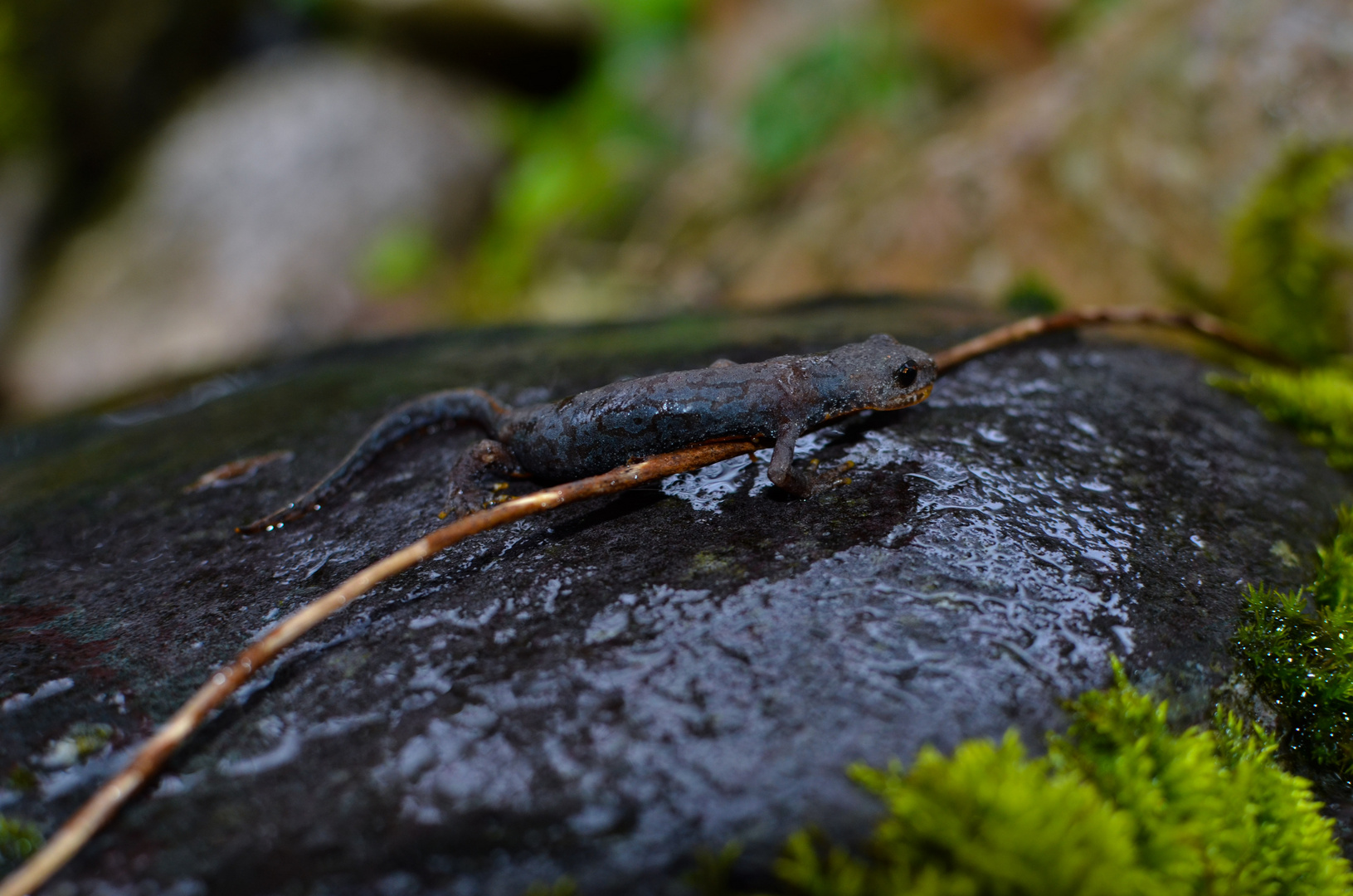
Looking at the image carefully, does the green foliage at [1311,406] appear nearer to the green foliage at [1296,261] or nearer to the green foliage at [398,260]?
the green foliage at [1296,261]

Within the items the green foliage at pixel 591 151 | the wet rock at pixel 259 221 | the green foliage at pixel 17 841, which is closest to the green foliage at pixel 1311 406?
the green foliage at pixel 17 841

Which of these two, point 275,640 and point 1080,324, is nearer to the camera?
point 275,640

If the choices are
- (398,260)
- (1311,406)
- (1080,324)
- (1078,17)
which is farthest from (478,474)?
(398,260)

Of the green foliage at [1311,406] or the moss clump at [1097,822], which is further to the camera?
the green foliage at [1311,406]

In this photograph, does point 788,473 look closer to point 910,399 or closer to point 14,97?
point 910,399

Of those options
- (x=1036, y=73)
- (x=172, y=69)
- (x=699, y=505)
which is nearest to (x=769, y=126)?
(x=1036, y=73)

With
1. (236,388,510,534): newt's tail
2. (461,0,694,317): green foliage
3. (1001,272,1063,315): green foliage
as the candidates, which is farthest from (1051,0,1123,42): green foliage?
(236,388,510,534): newt's tail

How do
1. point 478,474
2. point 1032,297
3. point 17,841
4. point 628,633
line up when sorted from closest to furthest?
1. point 17,841
2. point 628,633
3. point 478,474
4. point 1032,297

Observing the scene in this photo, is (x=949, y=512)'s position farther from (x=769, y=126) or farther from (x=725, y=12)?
(x=725, y=12)
